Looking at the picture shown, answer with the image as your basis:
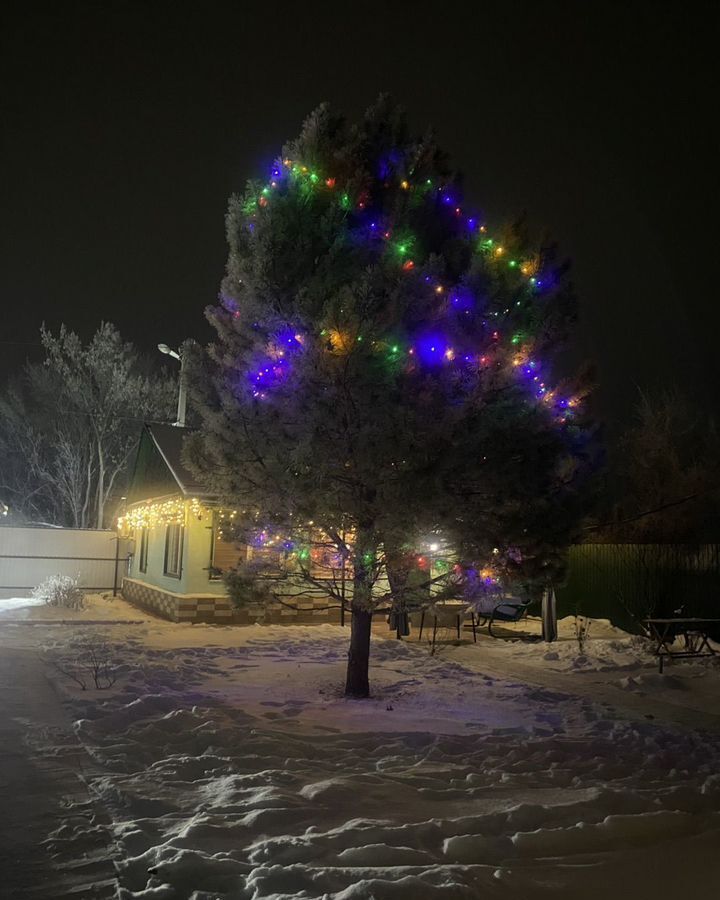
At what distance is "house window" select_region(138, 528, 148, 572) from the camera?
2103cm

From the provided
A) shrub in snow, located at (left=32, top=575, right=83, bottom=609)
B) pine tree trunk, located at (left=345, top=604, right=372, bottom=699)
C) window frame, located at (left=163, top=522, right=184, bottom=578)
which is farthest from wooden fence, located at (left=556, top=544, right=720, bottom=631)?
shrub in snow, located at (left=32, top=575, right=83, bottom=609)

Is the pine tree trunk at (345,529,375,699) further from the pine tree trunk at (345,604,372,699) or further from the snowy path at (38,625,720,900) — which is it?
the snowy path at (38,625,720,900)

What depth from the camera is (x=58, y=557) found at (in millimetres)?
22953

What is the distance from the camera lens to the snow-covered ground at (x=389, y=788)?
416 cm

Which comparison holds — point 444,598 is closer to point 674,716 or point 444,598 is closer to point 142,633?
point 674,716

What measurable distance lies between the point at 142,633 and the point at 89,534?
994cm

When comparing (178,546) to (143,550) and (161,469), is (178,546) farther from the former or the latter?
(143,550)

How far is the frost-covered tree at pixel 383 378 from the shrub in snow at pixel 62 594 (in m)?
10.8

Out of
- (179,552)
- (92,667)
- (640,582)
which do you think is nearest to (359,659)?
(92,667)

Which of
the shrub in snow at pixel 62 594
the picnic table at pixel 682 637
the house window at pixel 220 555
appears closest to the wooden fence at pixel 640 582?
the picnic table at pixel 682 637

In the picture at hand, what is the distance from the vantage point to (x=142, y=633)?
14477 mm

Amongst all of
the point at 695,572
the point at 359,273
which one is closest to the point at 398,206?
the point at 359,273

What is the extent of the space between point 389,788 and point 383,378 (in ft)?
12.7

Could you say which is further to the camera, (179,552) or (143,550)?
(143,550)
